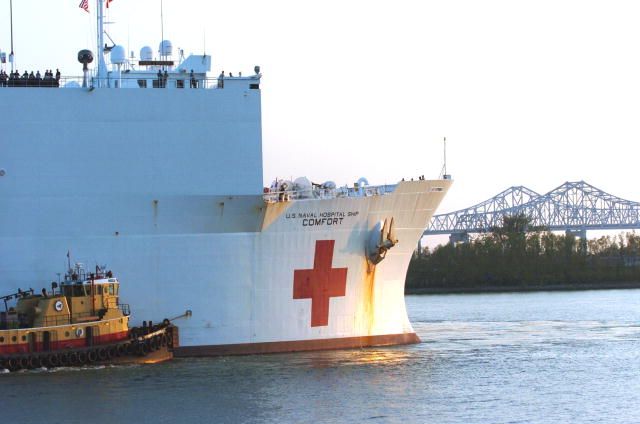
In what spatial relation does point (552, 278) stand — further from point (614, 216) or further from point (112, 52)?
point (614, 216)

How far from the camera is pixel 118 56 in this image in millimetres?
17688

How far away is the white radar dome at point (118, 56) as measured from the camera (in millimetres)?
17656

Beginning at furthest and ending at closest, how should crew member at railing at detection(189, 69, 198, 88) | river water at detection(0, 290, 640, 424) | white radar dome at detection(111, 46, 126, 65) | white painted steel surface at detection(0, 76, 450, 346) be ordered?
white radar dome at detection(111, 46, 126, 65), crew member at railing at detection(189, 69, 198, 88), white painted steel surface at detection(0, 76, 450, 346), river water at detection(0, 290, 640, 424)

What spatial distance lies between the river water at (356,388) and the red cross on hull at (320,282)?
0.73 m

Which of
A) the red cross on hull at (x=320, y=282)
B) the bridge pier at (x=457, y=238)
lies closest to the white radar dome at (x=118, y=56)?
the red cross on hull at (x=320, y=282)

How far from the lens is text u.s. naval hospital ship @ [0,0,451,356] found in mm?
16156

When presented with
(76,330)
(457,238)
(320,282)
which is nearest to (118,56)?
(76,330)

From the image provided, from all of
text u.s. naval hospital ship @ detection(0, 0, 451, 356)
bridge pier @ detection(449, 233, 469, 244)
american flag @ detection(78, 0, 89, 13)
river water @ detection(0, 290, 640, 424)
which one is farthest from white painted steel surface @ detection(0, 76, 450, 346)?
bridge pier @ detection(449, 233, 469, 244)

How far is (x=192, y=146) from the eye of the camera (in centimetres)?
1661

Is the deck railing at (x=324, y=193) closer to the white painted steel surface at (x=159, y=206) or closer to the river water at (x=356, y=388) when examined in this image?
the white painted steel surface at (x=159, y=206)

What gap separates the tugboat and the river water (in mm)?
229

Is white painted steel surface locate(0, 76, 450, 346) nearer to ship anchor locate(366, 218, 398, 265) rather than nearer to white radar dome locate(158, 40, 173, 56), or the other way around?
ship anchor locate(366, 218, 398, 265)

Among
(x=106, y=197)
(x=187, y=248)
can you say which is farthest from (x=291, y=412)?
(x=106, y=197)

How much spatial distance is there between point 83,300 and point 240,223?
284 centimetres
